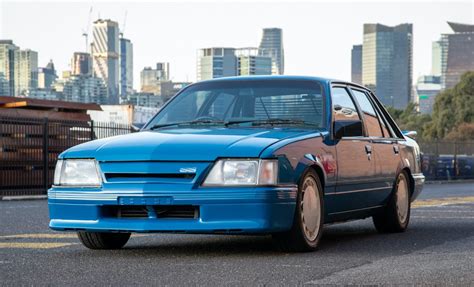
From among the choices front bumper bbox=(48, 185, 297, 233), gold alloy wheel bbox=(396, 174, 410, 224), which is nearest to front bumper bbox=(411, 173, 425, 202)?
gold alloy wheel bbox=(396, 174, 410, 224)

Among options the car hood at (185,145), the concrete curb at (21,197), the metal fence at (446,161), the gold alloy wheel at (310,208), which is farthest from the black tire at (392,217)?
the metal fence at (446,161)

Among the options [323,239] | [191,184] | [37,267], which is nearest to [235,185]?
[191,184]

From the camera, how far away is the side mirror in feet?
28.9

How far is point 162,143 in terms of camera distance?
25.7 feet

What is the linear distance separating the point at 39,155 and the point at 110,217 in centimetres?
1951

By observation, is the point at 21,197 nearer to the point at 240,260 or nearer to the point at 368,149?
the point at 368,149

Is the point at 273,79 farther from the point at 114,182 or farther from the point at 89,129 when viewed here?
the point at 89,129

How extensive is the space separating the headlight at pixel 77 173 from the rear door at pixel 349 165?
1.91 m

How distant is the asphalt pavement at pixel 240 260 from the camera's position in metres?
6.43

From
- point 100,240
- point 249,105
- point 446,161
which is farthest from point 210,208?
point 446,161

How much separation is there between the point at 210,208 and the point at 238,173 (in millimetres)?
317

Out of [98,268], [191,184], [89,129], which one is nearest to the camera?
[98,268]

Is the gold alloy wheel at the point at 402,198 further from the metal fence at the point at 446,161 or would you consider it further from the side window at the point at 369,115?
the metal fence at the point at 446,161

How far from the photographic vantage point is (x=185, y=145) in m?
7.74
